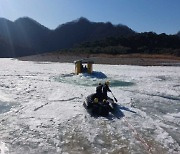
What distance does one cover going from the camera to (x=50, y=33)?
144 meters

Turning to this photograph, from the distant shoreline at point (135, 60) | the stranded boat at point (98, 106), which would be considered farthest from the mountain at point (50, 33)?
the stranded boat at point (98, 106)

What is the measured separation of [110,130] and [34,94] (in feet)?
22.7

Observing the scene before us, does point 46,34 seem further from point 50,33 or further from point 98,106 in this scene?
point 98,106

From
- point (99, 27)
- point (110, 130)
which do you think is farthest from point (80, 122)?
point (99, 27)

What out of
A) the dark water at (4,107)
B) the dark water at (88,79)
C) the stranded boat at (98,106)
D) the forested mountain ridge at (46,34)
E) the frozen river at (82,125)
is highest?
the forested mountain ridge at (46,34)

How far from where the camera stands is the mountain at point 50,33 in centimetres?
13375

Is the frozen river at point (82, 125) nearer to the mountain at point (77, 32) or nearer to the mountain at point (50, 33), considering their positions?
the mountain at point (50, 33)

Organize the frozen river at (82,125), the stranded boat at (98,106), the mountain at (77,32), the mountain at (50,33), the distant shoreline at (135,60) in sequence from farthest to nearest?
1. the mountain at (50,33)
2. the mountain at (77,32)
3. the distant shoreline at (135,60)
4. the stranded boat at (98,106)
5. the frozen river at (82,125)

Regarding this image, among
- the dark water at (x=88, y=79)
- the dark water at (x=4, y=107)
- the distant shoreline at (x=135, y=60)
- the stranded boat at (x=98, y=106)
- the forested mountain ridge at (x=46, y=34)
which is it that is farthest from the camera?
the forested mountain ridge at (x=46, y=34)

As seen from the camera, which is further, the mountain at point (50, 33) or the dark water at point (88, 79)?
the mountain at point (50, 33)

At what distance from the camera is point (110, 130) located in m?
9.24

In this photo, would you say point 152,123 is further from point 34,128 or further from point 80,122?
point 34,128

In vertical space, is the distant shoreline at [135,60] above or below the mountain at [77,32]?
below

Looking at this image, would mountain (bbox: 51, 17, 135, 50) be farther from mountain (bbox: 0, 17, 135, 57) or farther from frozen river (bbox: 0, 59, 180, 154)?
frozen river (bbox: 0, 59, 180, 154)
